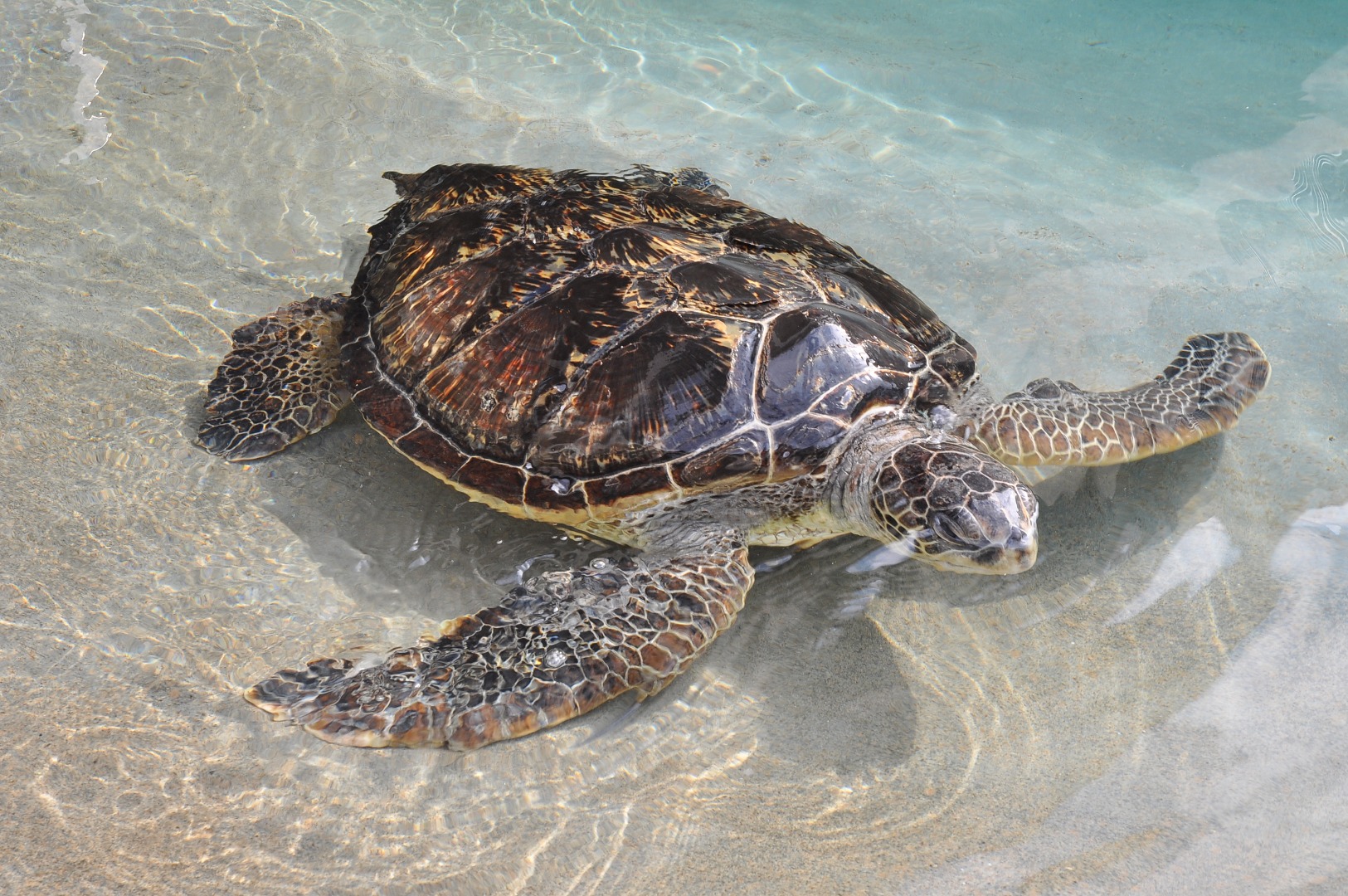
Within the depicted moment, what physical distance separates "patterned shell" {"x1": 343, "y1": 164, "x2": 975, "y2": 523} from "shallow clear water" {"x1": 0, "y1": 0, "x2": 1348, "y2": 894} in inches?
16.6

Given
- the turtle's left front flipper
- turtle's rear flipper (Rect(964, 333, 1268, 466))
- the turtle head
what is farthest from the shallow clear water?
the turtle head

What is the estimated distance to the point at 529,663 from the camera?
279cm

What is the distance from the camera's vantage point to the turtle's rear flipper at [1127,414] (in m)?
3.54

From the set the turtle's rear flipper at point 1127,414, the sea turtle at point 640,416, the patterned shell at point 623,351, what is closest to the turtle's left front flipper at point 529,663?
the sea turtle at point 640,416

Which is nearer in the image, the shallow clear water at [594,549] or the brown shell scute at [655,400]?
the shallow clear water at [594,549]

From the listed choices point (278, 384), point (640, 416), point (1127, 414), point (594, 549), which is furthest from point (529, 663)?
point (1127, 414)

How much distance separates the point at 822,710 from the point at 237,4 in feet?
22.0

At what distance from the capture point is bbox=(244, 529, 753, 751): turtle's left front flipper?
8.61ft

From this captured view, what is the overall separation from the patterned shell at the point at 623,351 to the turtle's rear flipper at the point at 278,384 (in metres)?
0.24

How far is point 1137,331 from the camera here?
4648 mm

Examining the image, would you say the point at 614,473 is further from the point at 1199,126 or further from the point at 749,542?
the point at 1199,126

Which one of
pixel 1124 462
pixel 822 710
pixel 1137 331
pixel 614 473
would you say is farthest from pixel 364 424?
pixel 1137 331

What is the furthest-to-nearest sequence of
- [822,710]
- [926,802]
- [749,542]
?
1. [749,542]
2. [822,710]
3. [926,802]

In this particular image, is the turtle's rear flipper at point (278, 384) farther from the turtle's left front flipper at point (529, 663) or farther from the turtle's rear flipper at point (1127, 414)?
the turtle's rear flipper at point (1127, 414)
